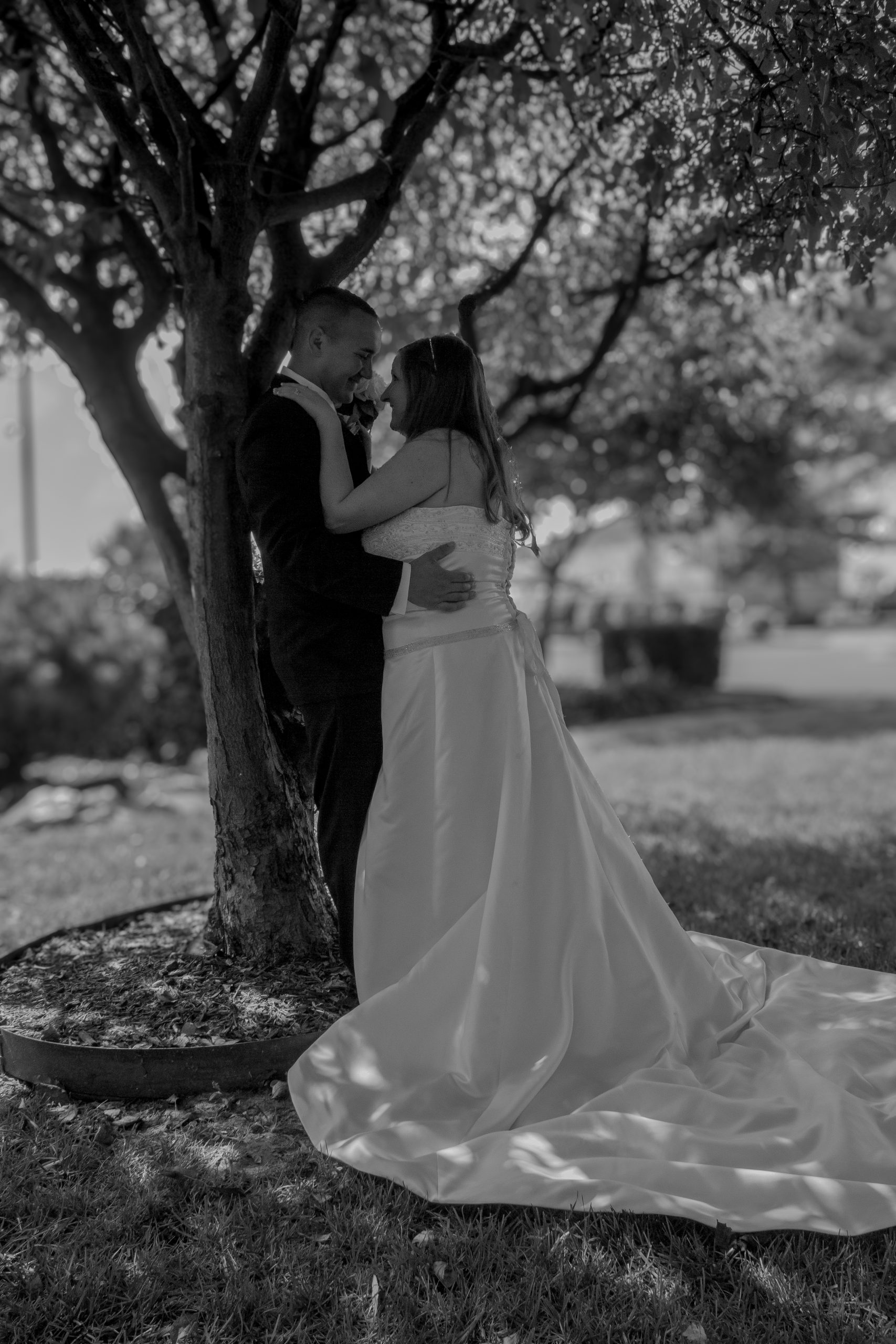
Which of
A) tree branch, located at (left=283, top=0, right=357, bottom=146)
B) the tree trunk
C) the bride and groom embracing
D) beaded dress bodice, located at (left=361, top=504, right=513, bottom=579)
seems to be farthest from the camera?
tree branch, located at (left=283, top=0, right=357, bottom=146)

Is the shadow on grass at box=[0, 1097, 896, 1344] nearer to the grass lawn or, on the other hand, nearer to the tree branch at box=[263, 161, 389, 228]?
the grass lawn

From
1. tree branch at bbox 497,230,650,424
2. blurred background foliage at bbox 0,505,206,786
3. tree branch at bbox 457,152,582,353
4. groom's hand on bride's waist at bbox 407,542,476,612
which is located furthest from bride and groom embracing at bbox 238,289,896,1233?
blurred background foliage at bbox 0,505,206,786

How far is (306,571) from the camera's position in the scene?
3564 millimetres

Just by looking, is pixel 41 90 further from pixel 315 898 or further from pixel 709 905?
pixel 709 905

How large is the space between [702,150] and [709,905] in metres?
3.42

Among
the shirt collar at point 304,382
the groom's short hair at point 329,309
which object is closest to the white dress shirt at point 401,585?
the shirt collar at point 304,382

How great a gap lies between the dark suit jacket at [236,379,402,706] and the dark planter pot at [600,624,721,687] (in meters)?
14.7

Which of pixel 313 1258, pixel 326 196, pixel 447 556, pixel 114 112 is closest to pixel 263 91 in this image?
pixel 326 196

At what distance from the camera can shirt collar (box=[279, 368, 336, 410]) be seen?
380cm

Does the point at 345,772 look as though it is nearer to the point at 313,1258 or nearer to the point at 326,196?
the point at 313,1258

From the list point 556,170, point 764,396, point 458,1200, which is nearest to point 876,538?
point 764,396

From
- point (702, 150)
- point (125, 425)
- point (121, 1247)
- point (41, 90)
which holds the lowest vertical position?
point (121, 1247)

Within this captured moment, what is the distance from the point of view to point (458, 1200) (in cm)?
274

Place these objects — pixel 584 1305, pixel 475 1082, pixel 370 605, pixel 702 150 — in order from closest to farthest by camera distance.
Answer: pixel 584 1305 < pixel 475 1082 < pixel 370 605 < pixel 702 150
